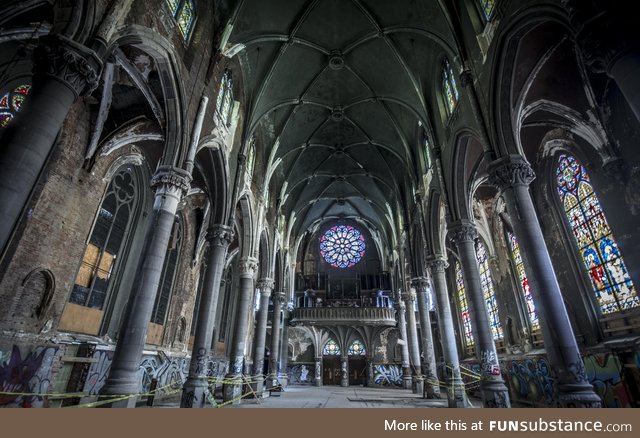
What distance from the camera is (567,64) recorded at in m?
9.92

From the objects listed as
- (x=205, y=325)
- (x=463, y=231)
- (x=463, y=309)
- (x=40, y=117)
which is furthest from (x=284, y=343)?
(x=40, y=117)

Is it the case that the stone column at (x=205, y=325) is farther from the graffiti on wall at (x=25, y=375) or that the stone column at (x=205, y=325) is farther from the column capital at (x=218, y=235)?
the graffiti on wall at (x=25, y=375)

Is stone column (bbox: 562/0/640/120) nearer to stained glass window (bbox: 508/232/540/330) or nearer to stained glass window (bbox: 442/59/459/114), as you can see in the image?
stained glass window (bbox: 442/59/459/114)

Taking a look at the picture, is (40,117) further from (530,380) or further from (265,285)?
(530,380)

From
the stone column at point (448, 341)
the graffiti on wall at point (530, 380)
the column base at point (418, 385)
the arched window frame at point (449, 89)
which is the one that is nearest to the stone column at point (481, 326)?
the stone column at point (448, 341)

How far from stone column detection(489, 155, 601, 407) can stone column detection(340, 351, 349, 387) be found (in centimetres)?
2376

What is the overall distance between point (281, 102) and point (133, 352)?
14.0 metres

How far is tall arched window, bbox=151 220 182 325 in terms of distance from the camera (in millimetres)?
15816

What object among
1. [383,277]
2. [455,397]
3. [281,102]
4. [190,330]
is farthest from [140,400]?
[383,277]

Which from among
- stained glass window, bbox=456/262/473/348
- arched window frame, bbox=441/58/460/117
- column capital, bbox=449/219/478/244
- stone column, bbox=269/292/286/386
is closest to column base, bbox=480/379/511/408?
column capital, bbox=449/219/478/244

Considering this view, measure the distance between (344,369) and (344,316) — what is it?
16.8ft

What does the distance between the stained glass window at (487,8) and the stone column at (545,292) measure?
4404 millimetres

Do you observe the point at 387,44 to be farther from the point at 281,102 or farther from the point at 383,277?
the point at 383,277

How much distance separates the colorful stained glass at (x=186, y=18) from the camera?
33.2 ft
